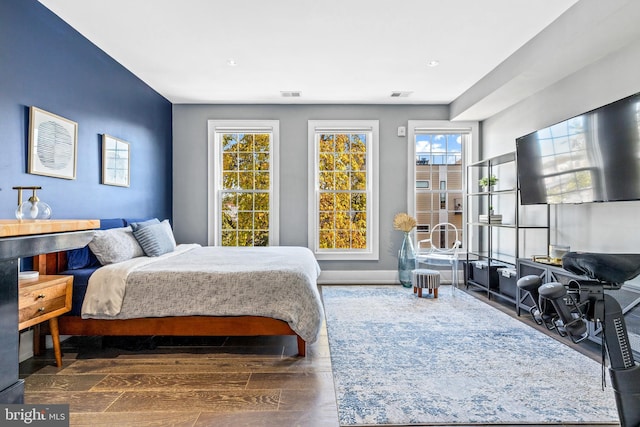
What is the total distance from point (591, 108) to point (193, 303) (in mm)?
3627

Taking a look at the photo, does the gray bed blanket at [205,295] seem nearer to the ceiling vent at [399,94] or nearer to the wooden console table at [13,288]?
the wooden console table at [13,288]

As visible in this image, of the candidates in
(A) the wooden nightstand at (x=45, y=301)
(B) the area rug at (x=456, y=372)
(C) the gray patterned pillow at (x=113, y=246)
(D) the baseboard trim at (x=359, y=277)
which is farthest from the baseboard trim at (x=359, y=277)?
(A) the wooden nightstand at (x=45, y=301)

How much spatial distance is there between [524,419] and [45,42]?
13.1 feet

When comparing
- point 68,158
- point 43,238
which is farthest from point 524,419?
point 68,158

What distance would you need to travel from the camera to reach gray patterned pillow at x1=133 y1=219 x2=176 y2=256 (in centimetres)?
333

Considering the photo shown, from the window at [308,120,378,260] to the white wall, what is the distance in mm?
1992

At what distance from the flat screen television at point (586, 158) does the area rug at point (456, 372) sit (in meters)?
1.21

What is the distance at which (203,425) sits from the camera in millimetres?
1789

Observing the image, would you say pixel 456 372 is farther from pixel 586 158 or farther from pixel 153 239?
pixel 153 239

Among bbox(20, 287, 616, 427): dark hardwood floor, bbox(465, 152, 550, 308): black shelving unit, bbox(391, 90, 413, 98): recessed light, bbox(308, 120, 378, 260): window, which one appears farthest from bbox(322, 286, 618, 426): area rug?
bbox(391, 90, 413, 98): recessed light

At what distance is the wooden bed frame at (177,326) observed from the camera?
103 inches

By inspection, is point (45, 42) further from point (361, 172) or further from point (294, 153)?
point (361, 172)

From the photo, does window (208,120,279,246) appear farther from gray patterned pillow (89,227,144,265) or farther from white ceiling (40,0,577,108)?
gray patterned pillow (89,227,144,265)

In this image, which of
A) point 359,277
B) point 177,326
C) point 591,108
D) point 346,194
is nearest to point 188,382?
point 177,326
